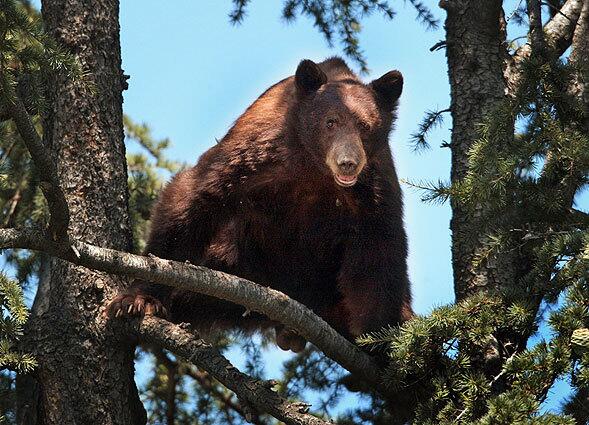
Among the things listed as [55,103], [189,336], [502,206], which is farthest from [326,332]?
[55,103]

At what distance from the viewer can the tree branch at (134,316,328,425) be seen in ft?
14.8

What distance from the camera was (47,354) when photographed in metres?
5.28

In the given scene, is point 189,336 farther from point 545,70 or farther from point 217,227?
point 545,70

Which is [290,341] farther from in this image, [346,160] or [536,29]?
[536,29]

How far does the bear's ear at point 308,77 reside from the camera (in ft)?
20.9

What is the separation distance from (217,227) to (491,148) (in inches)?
88.2

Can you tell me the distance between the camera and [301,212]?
6.46m

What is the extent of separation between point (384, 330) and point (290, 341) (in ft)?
4.76

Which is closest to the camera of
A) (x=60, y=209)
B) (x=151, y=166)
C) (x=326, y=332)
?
(x=60, y=209)

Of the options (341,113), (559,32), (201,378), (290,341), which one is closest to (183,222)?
(290,341)

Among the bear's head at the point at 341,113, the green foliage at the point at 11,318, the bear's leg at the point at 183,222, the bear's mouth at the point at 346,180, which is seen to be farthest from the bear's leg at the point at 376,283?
the green foliage at the point at 11,318

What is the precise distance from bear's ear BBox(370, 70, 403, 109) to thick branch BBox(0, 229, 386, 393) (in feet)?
6.75

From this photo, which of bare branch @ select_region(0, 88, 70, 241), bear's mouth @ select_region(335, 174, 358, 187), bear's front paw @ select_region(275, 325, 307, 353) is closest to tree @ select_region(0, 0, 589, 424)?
bare branch @ select_region(0, 88, 70, 241)

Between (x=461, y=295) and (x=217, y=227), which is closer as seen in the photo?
(x=461, y=295)
